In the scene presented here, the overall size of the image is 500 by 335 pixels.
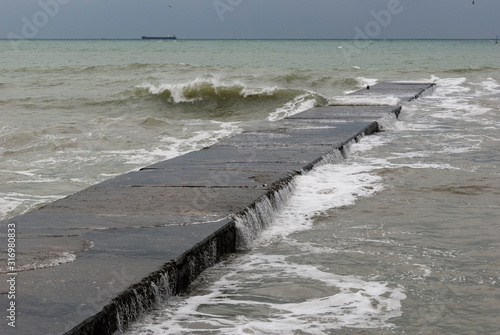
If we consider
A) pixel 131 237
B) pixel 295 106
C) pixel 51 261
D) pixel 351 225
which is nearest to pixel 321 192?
pixel 351 225

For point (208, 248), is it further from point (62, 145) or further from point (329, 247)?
point (62, 145)

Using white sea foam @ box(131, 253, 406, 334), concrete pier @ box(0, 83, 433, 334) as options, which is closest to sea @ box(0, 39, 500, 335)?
white sea foam @ box(131, 253, 406, 334)

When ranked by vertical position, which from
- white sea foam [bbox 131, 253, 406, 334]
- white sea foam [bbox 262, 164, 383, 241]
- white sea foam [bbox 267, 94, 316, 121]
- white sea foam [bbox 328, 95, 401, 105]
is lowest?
white sea foam [bbox 131, 253, 406, 334]

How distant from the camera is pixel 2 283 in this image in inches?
122

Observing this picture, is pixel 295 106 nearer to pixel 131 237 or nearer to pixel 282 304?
pixel 131 237

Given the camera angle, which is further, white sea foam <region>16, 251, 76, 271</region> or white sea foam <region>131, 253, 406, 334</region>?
white sea foam <region>16, 251, 76, 271</region>

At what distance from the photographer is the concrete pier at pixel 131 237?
2863 millimetres

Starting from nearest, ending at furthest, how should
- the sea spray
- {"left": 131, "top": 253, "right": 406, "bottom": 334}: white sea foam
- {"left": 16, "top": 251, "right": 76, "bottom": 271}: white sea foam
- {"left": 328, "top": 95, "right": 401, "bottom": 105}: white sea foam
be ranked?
1. {"left": 131, "top": 253, "right": 406, "bottom": 334}: white sea foam
2. {"left": 16, "top": 251, "right": 76, "bottom": 271}: white sea foam
3. the sea spray
4. {"left": 328, "top": 95, "right": 401, "bottom": 105}: white sea foam

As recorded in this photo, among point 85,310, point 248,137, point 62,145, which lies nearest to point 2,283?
point 85,310

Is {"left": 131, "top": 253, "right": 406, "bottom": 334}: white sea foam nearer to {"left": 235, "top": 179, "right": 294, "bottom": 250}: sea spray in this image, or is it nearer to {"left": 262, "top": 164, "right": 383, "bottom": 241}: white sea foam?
{"left": 235, "top": 179, "right": 294, "bottom": 250}: sea spray

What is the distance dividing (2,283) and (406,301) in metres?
1.84

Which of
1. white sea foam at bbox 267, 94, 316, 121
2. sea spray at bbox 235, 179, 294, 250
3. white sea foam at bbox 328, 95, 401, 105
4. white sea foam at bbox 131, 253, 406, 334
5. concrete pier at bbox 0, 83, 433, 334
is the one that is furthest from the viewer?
white sea foam at bbox 267, 94, 316, 121

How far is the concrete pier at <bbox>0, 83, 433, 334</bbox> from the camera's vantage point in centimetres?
286

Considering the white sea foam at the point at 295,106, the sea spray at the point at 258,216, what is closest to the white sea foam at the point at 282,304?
the sea spray at the point at 258,216
